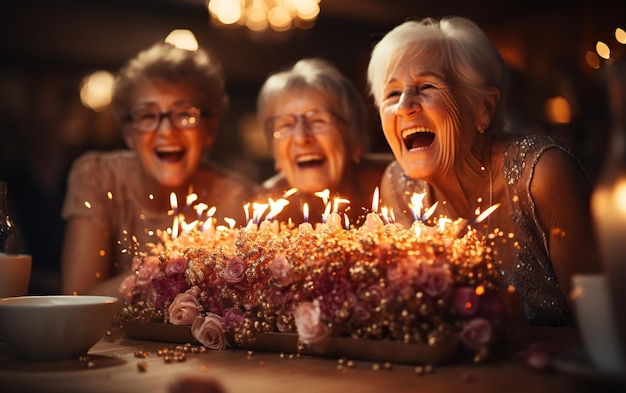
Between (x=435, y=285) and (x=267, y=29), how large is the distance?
485cm

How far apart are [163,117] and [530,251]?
5.19 ft

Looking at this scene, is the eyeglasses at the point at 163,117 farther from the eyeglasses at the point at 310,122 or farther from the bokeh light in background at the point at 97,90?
the bokeh light in background at the point at 97,90

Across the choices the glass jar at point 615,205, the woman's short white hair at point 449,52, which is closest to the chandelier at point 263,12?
the woman's short white hair at point 449,52

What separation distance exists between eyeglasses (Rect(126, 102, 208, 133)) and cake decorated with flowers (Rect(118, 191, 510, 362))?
45.8 inches

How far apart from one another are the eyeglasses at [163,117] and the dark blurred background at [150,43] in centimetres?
331

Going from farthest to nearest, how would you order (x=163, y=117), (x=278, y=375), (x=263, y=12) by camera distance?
(x=263, y=12), (x=163, y=117), (x=278, y=375)

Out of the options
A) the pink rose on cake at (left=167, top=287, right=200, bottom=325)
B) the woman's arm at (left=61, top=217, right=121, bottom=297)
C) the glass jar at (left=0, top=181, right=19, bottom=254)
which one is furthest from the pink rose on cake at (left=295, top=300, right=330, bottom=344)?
the woman's arm at (left=61, top=217, right=121, bottom=297)

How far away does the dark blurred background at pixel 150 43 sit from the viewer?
19.5 feet

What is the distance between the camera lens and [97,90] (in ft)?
27.5

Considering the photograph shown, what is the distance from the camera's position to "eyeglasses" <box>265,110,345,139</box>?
9.07 feet

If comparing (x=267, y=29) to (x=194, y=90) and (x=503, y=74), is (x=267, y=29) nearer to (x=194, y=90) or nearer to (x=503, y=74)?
(x=194, y=90)

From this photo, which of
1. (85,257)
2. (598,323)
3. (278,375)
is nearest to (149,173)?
(85,257)

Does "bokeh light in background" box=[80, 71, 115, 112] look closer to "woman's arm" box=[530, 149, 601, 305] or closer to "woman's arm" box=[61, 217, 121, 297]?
"woman's arm" box=[61, 217, 121, 297]

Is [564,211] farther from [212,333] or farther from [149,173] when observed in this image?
[149,173]
